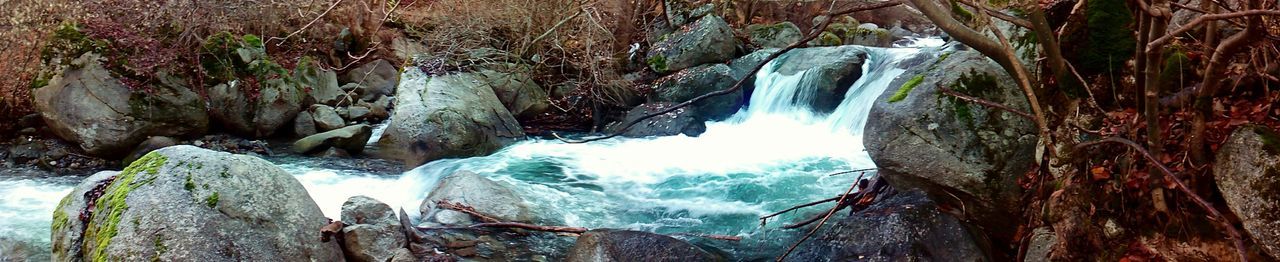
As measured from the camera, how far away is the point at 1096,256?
12.3 ft

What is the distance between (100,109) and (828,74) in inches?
348

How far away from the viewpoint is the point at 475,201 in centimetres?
628

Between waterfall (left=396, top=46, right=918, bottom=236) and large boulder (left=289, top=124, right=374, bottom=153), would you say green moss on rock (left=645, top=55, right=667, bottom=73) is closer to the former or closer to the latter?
waterfall (left=396, top=46, right=918, bottom=236)

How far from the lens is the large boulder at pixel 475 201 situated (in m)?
6.11

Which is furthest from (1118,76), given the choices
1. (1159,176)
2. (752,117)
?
(752,117)

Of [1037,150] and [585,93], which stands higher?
[1037,150]

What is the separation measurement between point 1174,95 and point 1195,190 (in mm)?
488

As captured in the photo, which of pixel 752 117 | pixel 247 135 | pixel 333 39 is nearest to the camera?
pixel 247 135

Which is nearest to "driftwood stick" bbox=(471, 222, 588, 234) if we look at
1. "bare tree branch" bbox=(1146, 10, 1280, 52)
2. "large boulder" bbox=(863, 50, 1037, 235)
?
"large boulder" bbox=(863, 50, 1037, 235)

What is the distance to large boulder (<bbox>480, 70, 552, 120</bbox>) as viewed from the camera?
11.0 m

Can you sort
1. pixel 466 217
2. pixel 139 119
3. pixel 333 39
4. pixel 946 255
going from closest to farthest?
pixel 946 255
pixel 466 217
pixel 139 119
pixel 333 39

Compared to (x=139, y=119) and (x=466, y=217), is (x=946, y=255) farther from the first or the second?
(x=139, y=119)

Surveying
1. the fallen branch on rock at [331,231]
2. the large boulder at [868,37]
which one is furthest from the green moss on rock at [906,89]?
the large boulder at [868,37]

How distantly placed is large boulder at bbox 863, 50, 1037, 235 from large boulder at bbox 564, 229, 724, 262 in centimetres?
133
